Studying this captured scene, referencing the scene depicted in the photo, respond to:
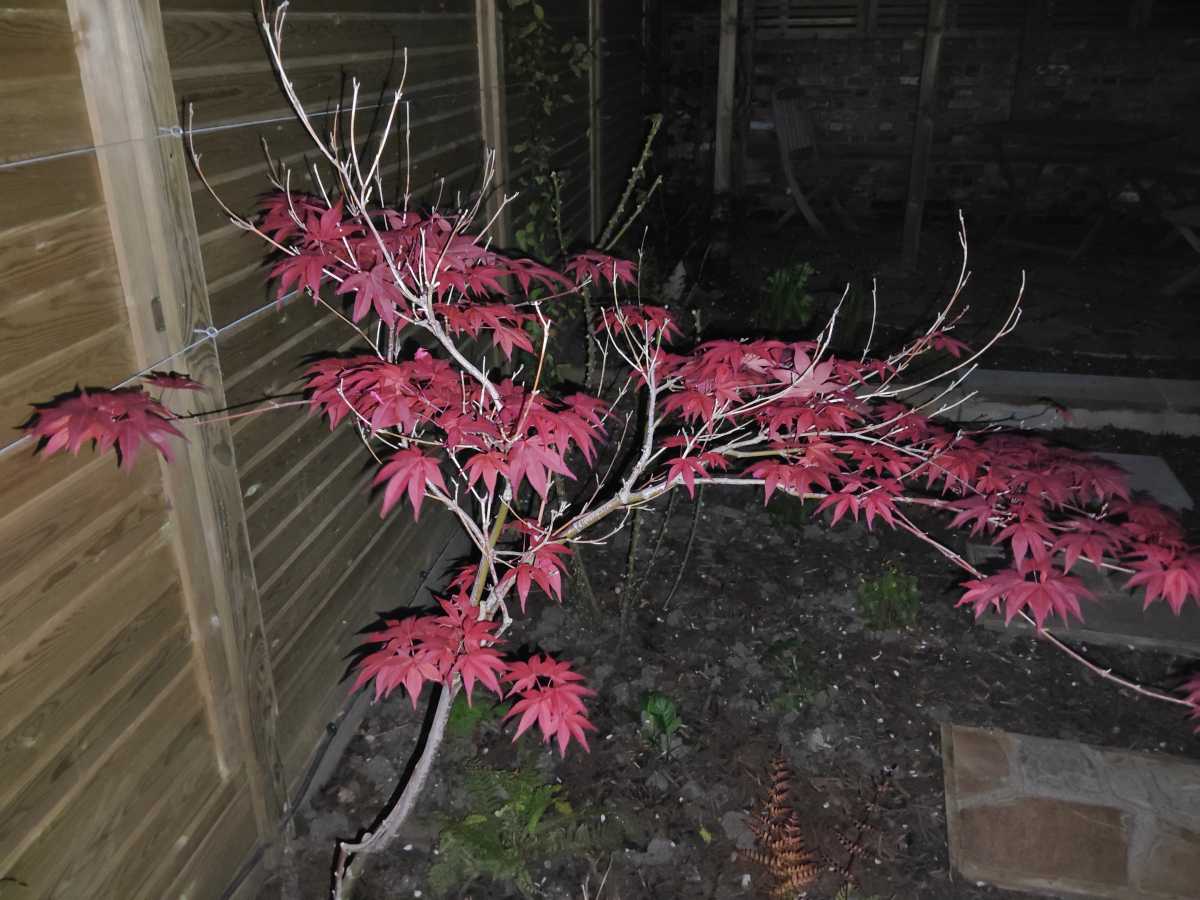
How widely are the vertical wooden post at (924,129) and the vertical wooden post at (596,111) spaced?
233cm

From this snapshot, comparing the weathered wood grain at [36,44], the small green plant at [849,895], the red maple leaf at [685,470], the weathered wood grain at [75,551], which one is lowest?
the small green plant at [849,895]

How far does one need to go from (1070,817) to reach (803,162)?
24.1ft

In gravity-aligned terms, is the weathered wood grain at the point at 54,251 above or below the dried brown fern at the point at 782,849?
above

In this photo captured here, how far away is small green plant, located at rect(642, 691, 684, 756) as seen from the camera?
8.73 feet

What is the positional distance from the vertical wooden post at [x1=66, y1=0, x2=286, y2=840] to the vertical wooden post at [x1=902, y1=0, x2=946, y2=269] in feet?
19.3

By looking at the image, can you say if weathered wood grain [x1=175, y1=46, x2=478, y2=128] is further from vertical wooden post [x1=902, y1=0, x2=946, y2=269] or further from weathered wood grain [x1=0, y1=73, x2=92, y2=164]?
vertical wooden post [x1=902, y1=0, x2=946, y2=269]

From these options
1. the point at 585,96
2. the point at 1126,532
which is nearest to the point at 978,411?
the point at 1126,532

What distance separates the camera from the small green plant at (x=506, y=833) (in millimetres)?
2295

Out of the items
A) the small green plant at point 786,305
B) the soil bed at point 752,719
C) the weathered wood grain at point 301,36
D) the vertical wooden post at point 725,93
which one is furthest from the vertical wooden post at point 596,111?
the soil bed at point 752,719

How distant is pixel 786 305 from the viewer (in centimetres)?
451

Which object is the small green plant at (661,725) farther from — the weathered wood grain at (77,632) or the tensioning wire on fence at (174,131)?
the tensioning wire on fence at (174,131)

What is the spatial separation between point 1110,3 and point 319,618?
890 centimetres

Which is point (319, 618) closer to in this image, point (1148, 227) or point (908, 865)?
point (908, 865)

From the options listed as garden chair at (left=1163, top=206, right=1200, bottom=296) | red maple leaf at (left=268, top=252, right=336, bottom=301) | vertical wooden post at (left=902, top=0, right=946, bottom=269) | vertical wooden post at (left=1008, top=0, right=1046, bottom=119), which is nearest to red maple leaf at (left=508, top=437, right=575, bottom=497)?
red maple leaf at (left=268, top=252, right=336, bottom=301)
